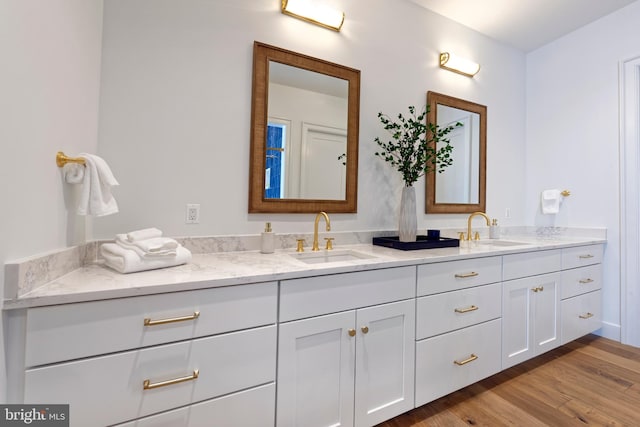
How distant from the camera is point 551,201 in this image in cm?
276

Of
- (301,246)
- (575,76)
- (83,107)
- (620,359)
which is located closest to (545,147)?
(575,76)

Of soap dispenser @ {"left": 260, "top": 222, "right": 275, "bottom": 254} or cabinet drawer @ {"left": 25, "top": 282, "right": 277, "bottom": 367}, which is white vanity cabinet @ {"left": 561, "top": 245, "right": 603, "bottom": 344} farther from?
cabinet drawer @ {"left": 25, "top": 282, "right": 277, "bottom": 367}

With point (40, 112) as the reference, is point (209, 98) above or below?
above

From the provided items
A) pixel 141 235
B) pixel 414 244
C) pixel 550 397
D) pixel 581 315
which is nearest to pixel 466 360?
pixel 550 397

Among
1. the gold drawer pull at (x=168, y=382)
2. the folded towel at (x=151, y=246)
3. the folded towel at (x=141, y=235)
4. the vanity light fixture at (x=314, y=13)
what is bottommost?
the gold drawer pull at (x=168, y=382)

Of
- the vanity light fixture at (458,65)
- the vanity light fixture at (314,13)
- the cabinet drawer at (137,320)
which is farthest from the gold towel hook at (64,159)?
the vanity light fixture at (458,65)

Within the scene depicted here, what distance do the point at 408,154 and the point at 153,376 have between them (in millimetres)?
1808

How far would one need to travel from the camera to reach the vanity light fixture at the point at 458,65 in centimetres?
241

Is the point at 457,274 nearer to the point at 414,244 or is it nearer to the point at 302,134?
the point at 414,244

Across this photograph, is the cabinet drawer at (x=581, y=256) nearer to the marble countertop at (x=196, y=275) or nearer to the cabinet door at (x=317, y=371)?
the marble countertop at (x=196, y=275)

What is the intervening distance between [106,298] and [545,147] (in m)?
3.52

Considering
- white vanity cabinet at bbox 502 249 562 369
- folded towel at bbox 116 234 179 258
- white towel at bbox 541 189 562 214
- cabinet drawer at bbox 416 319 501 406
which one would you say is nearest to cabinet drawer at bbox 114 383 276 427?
folded towel at bbox 116 234 179 258

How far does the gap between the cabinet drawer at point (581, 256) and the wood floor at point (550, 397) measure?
0.67 meters

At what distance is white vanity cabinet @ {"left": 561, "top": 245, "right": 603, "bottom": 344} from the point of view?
2215mm
